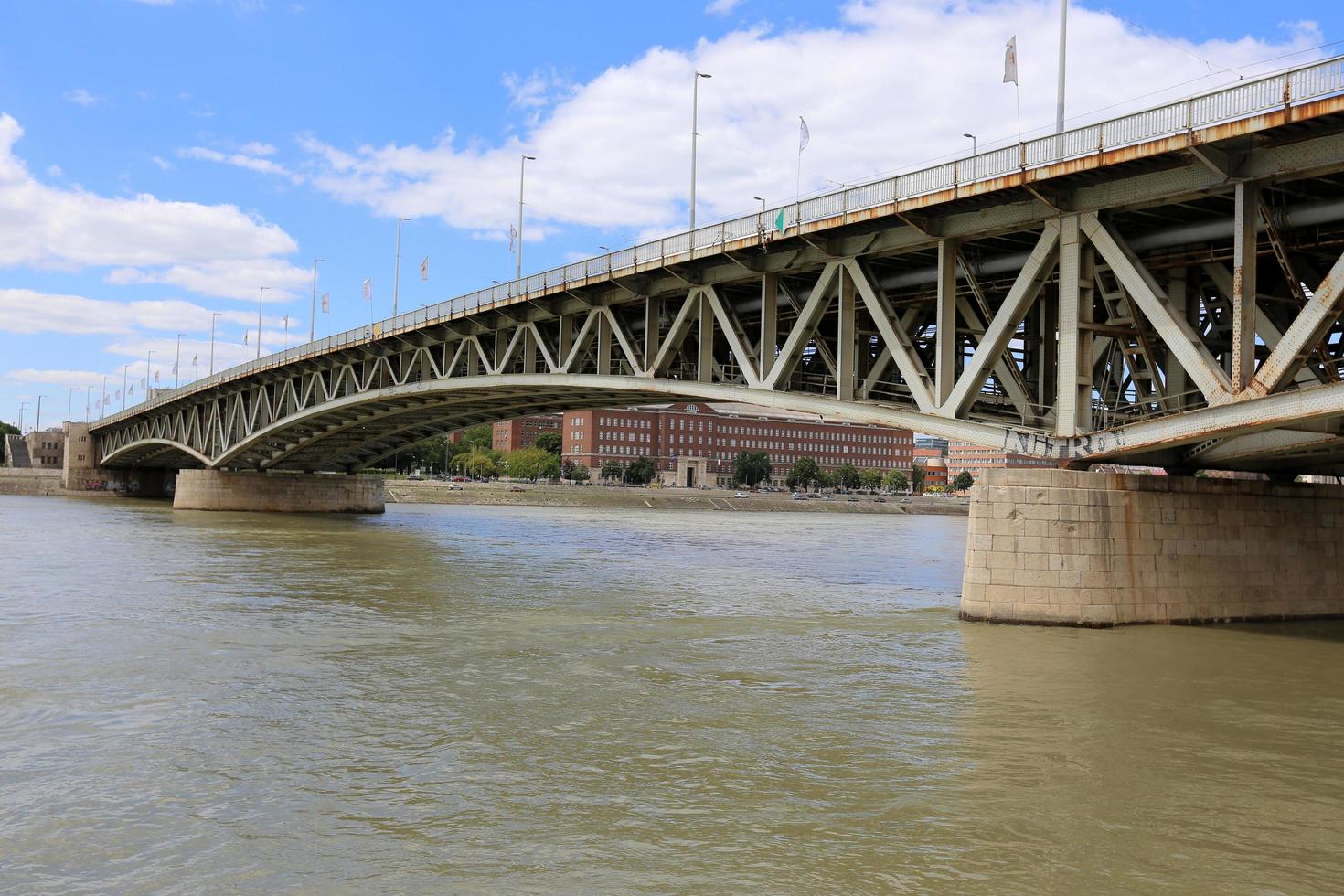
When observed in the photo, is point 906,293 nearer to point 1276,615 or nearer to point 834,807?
point 1276,615

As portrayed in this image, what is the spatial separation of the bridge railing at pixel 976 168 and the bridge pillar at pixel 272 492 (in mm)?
36922

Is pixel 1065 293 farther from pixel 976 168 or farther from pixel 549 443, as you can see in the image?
pixel 549 443

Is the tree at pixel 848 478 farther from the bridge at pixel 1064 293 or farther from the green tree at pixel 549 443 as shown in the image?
the bridge at pixel 1064 293

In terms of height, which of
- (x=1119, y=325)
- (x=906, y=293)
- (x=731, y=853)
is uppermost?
(x=906, y=293)

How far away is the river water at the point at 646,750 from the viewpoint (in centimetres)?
814

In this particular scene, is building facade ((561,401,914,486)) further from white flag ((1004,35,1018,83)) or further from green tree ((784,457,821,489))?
white flag ((1004,35,1018,83))

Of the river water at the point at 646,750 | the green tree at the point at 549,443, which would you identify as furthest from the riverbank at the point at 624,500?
the river water at the point at 646,750

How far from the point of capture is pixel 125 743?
11359 mm

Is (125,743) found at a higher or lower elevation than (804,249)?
lower

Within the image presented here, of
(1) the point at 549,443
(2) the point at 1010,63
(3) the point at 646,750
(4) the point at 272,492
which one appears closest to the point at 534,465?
(1) the point at 549,443

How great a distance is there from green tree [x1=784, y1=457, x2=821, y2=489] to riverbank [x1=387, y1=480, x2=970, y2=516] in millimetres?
35917

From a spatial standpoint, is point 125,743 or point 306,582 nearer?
point 125,743

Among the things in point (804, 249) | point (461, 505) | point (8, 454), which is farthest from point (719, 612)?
point (8, 454)

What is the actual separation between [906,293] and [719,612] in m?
9.01
